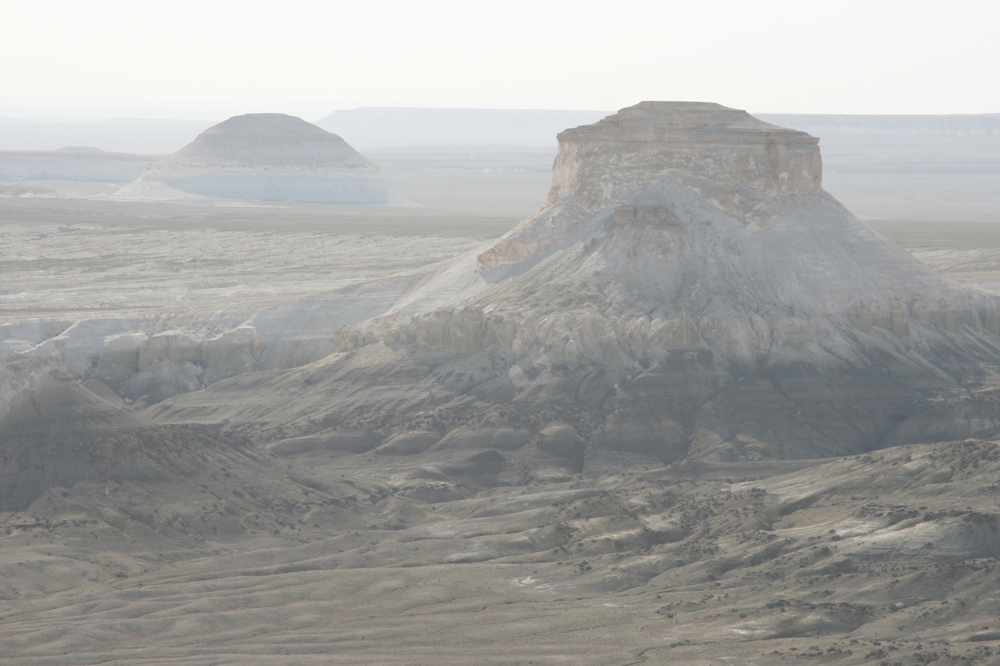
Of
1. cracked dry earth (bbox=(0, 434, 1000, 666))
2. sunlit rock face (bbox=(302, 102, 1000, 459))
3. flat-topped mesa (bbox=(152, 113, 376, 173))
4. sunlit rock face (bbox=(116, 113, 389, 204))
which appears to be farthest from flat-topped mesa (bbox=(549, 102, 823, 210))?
flat-topped mesa (bbox=(152, 113, 376, 173))

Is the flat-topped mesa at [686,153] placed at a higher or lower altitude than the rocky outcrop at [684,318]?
higher

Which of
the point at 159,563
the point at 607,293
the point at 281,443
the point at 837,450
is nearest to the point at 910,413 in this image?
the point at 837,450

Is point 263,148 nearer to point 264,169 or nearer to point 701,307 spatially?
point 264,169

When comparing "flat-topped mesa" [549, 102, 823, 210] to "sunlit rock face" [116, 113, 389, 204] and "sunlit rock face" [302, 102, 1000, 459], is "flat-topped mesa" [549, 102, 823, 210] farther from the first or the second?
"sunlit rock face" [116, 113, 389, 204]

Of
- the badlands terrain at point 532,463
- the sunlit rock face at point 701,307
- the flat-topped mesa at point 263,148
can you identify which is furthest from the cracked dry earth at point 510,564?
the flat-topped mesa at point 263,148

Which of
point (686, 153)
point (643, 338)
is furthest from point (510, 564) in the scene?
point (686, 153)

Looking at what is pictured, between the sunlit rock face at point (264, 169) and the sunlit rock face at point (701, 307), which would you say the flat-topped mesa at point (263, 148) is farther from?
the sunlit rock face at point (701, 307)
